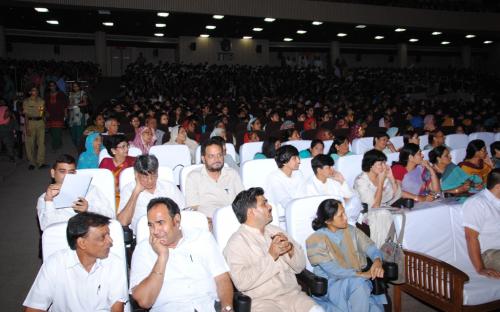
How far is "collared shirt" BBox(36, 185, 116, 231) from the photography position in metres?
3.03

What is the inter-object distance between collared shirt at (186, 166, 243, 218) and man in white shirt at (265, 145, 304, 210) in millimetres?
471

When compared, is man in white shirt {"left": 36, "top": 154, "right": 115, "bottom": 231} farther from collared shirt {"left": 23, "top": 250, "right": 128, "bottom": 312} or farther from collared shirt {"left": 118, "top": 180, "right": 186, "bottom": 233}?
collared shirt {"left": 23, "top": 250, "right": 128, "bottom": 312}

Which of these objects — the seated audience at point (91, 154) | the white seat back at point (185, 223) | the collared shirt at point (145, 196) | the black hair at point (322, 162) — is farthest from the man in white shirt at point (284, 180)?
the seated audience at point (91, 154)

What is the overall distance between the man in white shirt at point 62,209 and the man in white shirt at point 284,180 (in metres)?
1.47

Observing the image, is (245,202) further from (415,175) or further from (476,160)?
(476,160)

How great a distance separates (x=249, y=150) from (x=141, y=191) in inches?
102

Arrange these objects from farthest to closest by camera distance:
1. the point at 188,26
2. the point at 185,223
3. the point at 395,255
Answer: the point at 188,26, the point at 395,255, the point at 185,223

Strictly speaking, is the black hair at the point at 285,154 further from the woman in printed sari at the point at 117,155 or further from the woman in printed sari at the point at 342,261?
the woman in printed sari at the point at 117,155

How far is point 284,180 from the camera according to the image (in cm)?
407

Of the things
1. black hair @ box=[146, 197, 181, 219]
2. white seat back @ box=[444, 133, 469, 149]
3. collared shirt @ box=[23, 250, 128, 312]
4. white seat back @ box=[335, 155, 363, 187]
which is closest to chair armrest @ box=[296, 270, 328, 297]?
black hair @ box=[146, 197, 181, 219]

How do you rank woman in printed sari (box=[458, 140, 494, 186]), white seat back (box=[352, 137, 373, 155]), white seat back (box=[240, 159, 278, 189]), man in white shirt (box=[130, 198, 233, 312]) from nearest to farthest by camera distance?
man in white shirt (box=[130, 198, 233, 312]) → white seat back (box=[240, 159, 278, 189]) → woman in printed sari (box=[458, 140, 494, 186]) → white seat back (box=[352, 137, 373, 155])

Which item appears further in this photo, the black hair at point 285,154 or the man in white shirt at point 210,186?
the black hair at point 285,154

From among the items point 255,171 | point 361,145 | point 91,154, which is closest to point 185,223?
point 255,171

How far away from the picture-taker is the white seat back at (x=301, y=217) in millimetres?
3139
